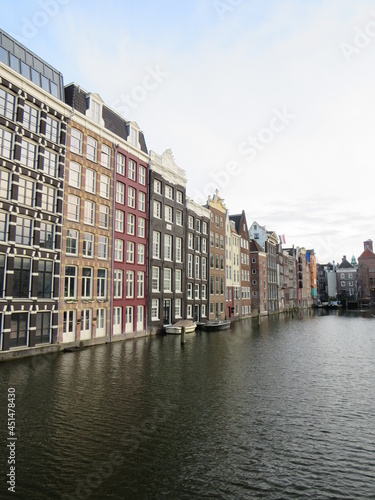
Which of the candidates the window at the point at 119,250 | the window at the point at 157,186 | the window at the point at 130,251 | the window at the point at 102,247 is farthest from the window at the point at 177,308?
the window at the point at 102,247

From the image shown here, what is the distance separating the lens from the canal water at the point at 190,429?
9516 mm

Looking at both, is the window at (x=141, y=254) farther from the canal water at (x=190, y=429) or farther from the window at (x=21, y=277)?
the canal water at (x=190, y=429)

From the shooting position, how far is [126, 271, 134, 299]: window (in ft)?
135

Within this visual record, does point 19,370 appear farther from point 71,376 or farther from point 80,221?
point 80,221

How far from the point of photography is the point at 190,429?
1338 cm

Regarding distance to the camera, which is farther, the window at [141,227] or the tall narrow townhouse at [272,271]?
the tall narrow townhouse at [272,271]

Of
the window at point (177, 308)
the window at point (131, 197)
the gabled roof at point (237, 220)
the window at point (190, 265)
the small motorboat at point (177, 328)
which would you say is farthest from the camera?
the gabled roof at point (237, 220)

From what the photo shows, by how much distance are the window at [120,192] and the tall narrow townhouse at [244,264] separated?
139 feet

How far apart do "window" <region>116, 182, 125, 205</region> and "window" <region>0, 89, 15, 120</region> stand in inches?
554

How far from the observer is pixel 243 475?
10.0 meters

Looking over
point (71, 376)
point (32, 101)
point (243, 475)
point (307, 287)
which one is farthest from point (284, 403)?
point (307, 287)

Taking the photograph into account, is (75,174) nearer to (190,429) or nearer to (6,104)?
(6,104)

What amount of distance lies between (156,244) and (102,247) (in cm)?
1045

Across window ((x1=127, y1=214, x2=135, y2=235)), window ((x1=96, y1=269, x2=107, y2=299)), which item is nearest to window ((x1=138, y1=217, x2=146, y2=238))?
window ((x1=127, y1=214, x2=135, y2=235))
